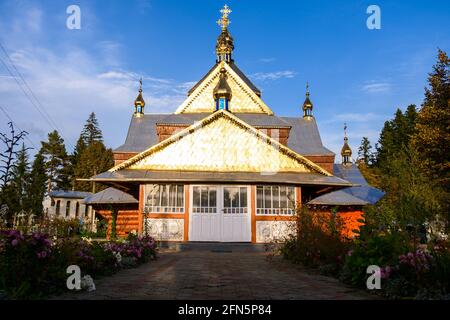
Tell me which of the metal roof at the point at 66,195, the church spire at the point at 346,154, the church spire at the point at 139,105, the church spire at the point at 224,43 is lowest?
the metal roof at the point at 66,195

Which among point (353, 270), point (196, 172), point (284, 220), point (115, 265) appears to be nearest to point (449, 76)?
point (284, 220)

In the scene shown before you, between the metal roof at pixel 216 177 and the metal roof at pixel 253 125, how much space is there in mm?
6956

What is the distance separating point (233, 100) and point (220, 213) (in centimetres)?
1241

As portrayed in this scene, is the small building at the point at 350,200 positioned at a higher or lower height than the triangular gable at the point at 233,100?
lower

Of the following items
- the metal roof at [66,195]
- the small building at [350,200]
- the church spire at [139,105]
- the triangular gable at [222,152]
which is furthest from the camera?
the metal roof at [66,195]

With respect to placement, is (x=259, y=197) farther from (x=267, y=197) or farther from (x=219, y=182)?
(x=219, y=182)

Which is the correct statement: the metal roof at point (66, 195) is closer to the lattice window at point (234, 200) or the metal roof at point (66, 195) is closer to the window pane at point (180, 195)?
the window pane at point (180, 195)

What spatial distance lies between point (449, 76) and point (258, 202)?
69.4 feet

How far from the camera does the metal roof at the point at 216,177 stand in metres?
18.9

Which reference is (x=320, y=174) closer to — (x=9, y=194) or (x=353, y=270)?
(x=353, y=270)

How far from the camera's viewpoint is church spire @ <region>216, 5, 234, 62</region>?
3478 centimetres

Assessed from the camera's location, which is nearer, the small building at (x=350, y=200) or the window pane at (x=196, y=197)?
the window pane at (x=196, y=197)

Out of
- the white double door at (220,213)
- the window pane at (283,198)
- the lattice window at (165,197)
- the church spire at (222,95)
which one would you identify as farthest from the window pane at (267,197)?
the church spire at (222,95)
